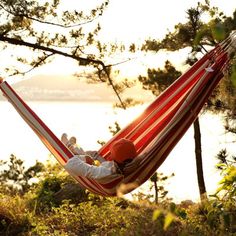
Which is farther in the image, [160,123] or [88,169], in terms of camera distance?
[160,123]

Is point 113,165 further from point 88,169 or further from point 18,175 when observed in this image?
point 18,175

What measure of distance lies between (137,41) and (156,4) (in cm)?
45

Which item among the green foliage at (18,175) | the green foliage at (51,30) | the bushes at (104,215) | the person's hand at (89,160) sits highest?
the green foliage at (51,30)

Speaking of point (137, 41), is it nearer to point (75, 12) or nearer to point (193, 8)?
point (75, 12)

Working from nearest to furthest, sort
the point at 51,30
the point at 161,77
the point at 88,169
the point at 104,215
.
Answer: the point at 88,169 → the point at 104,215 → the point at 51,30 → the point at 161,77

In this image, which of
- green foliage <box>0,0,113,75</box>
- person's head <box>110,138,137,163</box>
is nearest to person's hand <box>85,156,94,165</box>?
person's head <box>110,138,137,163</box>

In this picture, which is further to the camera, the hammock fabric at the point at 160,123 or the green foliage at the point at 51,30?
the green foliage at the point at 51,30

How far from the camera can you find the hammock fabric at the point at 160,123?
2.52 meters

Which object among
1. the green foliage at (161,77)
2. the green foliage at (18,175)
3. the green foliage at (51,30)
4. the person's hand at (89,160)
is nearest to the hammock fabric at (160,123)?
the person's hand at (89,160)

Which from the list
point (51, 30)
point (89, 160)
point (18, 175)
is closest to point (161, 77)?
point (51, 30)

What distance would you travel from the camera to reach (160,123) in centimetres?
292

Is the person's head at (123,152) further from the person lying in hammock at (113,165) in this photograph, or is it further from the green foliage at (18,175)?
the green foliage at (18,175)

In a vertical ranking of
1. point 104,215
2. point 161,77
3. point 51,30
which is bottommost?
point 104,215

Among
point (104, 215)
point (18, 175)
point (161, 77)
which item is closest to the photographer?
point (104, 215)
